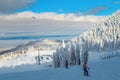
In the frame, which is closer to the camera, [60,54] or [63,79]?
[63,79]

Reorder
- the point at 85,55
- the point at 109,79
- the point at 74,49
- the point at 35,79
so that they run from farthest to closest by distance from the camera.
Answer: the point at 74,49 → the point at 85,55 → the point at 35,79 → the point at 109,79

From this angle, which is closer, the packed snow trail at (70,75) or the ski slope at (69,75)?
the packed snow trail at (70,75)

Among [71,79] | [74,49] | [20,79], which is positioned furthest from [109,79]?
[74,49]

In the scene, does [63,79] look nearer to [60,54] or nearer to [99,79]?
[99,79]

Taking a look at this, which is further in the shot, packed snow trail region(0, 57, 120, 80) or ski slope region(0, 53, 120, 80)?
ski slope region(0, 53, 120, 80)

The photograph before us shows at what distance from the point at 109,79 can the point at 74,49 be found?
80825mm

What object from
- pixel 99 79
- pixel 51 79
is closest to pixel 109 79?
pixel 99 79

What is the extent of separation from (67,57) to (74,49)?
558cm

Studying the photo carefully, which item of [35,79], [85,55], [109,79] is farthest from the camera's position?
[85,55]

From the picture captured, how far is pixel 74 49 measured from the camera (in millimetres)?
118375

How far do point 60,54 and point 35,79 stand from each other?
8037 centimetres

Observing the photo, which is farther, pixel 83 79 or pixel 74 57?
pixel 74 57

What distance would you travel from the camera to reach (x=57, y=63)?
12188 centimetres

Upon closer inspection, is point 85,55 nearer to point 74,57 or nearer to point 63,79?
point 74,57
